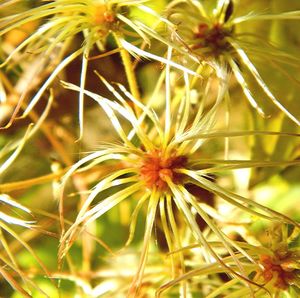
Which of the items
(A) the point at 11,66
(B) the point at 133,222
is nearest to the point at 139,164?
(B) the point at 133,222

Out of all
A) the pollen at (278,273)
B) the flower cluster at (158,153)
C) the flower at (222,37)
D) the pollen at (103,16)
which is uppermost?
the pollen at (103,16)

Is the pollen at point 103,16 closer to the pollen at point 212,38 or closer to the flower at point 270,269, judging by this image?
the pollen at point 212,38

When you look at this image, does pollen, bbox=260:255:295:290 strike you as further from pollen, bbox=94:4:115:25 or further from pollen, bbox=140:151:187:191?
pollen, bbox=94:4:115:25

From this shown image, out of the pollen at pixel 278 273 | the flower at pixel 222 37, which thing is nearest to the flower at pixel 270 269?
the pollen at pixel 278 273

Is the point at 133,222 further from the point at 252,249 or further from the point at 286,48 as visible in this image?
the point at 286,48

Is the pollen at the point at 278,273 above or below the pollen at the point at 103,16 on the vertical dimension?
below

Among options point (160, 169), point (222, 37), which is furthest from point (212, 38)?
point (160, 169)

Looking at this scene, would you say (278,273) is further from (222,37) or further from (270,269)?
(222,37)
